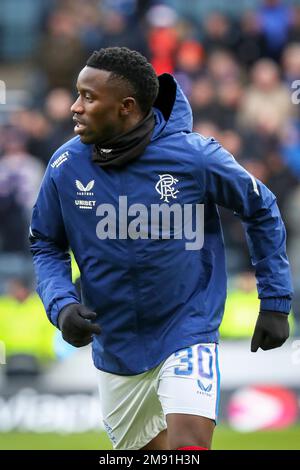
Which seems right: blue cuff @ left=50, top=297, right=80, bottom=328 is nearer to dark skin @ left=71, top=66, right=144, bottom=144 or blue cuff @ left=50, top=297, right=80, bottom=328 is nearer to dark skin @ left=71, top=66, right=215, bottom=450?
dark skin @ left=71, top=66, right=215, bottom=450

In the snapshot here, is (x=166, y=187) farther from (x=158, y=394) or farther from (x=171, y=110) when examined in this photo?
(x=158, y=394)

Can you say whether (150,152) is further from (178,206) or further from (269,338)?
(269,338)

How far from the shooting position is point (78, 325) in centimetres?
562

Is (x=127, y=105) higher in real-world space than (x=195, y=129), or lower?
higher

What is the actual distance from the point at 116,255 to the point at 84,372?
5612mm

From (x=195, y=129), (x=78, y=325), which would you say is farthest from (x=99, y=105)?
(x=195, y=129)

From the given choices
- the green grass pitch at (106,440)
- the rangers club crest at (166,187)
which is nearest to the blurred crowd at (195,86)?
the green grass pitch at (106,440)

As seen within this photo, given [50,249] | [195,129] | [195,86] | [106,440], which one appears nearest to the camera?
[50,249]

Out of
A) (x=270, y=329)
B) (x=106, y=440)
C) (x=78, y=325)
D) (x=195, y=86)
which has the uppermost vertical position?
(x=195, y=86)

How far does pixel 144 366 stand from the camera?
5.88m

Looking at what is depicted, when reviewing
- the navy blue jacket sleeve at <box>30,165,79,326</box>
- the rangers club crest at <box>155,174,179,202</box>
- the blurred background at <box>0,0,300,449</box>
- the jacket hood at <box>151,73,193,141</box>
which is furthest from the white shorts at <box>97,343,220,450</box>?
the blurred background at <box>0,0,300,449</box>

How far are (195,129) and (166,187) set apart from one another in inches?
277

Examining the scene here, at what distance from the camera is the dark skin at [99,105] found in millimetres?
5742
